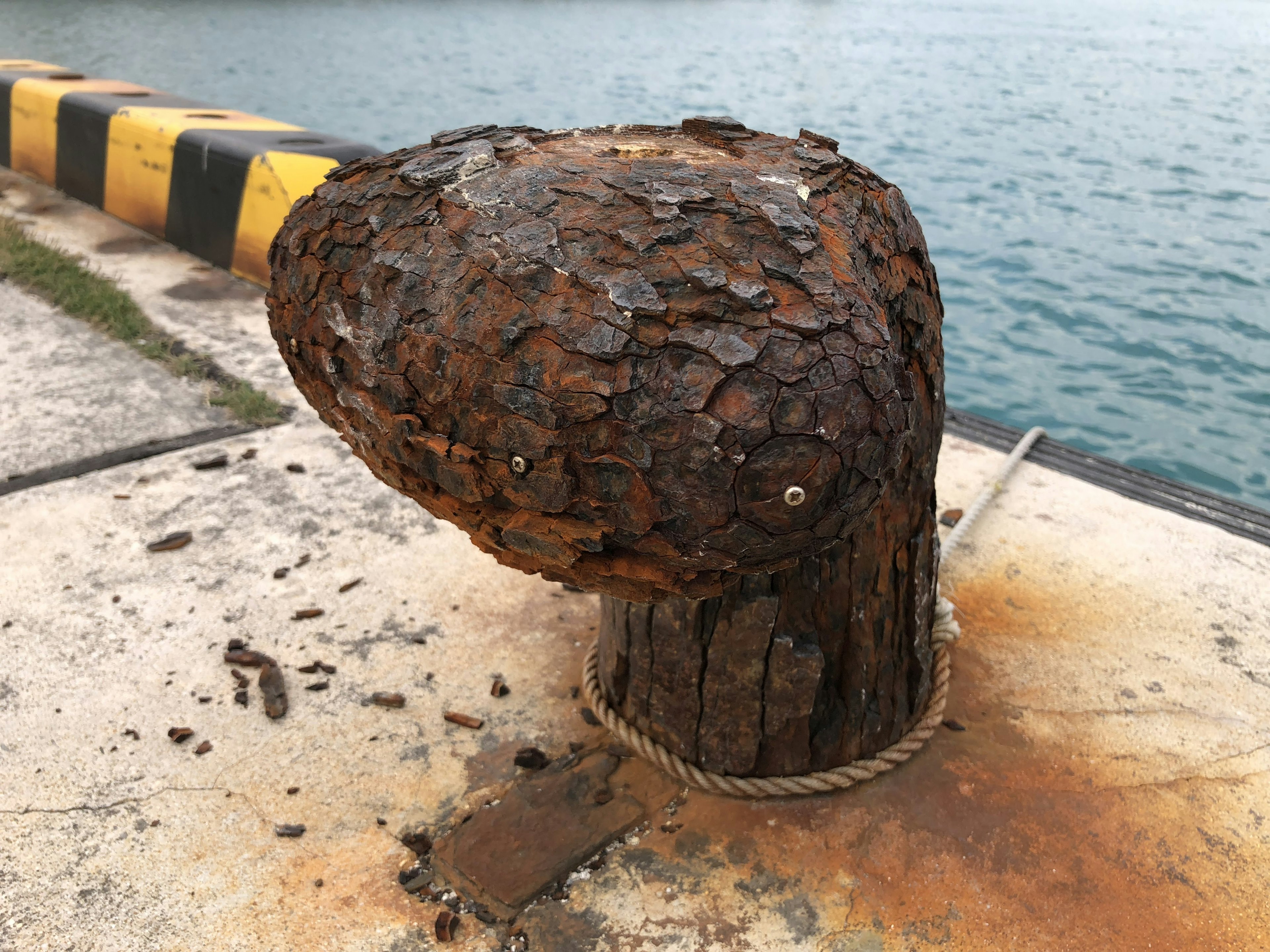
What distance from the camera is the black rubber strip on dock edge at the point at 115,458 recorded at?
10.2 feet

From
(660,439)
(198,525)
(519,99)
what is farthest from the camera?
(519,99)

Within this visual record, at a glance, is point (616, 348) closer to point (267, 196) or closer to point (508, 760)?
point (508, 760)

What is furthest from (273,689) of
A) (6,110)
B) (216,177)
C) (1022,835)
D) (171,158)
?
(6,110)

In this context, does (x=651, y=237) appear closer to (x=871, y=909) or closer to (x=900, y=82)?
(x=871, y=909)

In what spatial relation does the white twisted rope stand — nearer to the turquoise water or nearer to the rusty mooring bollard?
the rusty mooring bollard

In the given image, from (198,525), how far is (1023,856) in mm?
2373

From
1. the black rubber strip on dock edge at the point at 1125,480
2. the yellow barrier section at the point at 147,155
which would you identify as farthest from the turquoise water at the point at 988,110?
the yellow barrier section at the point at 147,155

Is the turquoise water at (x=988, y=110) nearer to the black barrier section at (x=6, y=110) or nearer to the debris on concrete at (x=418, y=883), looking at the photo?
the debris on concrete at (x=418, y=883)

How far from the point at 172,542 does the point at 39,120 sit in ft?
14.5

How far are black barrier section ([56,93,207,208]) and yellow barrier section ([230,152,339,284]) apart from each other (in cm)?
138

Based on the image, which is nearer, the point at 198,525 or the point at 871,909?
the point at 871,909

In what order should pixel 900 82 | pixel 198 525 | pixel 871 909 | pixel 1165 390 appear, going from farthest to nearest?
pixel 900 82
pixel 1165 390
pixel 198 525
pixel 871 909

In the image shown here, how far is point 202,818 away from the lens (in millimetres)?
2016


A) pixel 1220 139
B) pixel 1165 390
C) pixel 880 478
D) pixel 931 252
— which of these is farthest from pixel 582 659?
pixel 1220 139
